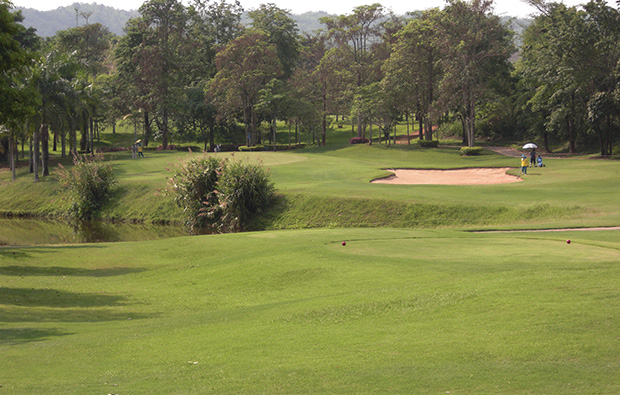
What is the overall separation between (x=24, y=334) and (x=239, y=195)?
998 inches

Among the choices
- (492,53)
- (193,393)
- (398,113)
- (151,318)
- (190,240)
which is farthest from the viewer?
(398,113)

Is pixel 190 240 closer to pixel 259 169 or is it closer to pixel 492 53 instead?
pixel 259 169

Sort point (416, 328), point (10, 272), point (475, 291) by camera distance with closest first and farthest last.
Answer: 1. point (416, 328)
2. point (475, 291)
3. point (10, 272)

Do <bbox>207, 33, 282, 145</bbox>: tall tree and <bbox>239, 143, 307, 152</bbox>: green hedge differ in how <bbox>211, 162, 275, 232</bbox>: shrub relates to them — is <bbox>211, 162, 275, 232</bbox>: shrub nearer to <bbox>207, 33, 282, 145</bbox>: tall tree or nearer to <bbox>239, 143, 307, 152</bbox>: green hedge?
<bbox>239, 143, 307, 152</bbox>: green hedge

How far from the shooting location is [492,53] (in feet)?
206

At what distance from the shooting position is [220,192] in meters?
36.2

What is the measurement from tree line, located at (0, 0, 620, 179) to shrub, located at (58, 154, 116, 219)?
385 centimetres

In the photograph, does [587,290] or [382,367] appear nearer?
[382,367]

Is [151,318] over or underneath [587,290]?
underneath

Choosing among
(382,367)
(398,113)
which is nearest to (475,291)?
(382,367)

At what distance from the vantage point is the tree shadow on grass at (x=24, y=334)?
32.1 ft

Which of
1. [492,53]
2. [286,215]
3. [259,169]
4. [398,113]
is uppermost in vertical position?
[492,53]

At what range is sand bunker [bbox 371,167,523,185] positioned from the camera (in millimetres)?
41500

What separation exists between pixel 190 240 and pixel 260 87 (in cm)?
5427
